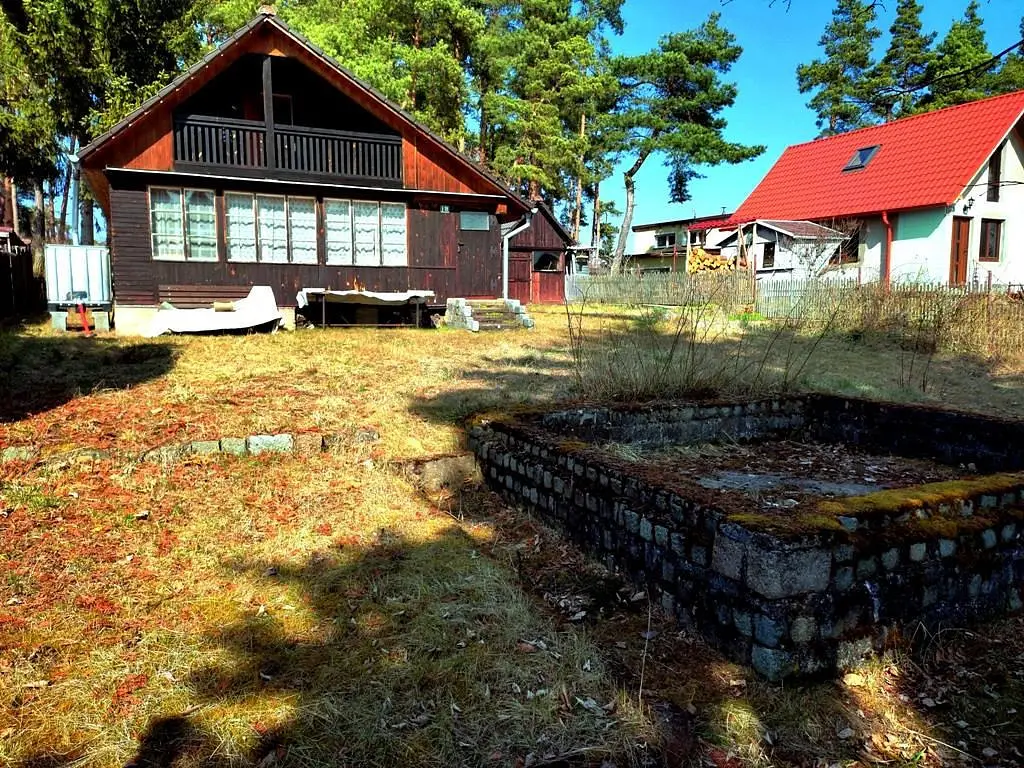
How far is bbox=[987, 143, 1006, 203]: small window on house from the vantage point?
21.1m

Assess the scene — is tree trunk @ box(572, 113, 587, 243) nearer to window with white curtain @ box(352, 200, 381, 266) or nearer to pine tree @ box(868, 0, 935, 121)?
pine tree @ box(868, 0, 935, 121)

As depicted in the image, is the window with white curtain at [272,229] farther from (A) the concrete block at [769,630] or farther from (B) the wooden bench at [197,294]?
(A) the concrete block at [769,630]

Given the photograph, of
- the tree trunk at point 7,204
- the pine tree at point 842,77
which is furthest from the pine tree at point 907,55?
the tree trunk at point 7,204

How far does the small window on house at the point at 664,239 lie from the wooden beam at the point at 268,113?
2720 centimetres

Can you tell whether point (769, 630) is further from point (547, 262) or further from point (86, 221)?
point (86, 221)

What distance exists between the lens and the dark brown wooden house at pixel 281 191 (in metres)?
13.0

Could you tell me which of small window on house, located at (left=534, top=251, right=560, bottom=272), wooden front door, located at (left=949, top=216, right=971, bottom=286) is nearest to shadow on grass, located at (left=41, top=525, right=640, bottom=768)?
wooden front door, located at (left=949, top=216, right=971, bottom=286)

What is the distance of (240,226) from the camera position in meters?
13.8

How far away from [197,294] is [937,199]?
19.7m

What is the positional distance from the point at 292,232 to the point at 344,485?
10520 millimetres

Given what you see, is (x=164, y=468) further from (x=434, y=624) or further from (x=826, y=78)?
(x=826, y=78)

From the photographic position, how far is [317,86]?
1441 centimetres

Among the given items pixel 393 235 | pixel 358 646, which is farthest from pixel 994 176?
pixel 358 646

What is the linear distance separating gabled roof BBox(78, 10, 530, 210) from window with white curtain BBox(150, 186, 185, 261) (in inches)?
48.1
